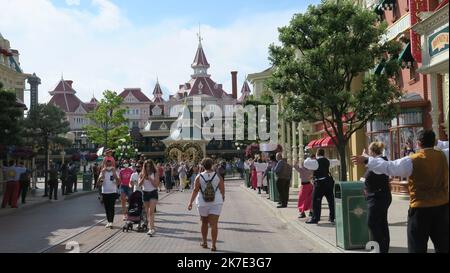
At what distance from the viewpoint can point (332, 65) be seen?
17297 mm

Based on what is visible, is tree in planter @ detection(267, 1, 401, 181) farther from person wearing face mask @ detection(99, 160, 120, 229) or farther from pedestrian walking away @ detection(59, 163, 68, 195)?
pedestrian walking away @ detection(59, 163, 68, 195)

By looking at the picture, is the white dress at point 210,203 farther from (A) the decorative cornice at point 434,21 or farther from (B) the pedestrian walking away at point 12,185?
(B) the pedestrian walking away at point 12,185

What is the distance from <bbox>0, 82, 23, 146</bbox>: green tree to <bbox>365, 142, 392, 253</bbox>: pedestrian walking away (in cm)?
1785

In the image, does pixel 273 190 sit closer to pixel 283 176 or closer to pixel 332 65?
pixel 283 176

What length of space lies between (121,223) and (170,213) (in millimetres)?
3336

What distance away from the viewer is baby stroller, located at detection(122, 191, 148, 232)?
13.6 m

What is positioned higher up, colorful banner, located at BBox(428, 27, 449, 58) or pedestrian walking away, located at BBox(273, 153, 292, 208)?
colorful banner, located at BBox(428, 27, 449, 58)

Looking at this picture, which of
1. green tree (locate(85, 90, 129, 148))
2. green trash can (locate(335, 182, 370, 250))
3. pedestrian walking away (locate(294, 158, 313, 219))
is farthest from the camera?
green tree (locate(85, 90, 129, 148))

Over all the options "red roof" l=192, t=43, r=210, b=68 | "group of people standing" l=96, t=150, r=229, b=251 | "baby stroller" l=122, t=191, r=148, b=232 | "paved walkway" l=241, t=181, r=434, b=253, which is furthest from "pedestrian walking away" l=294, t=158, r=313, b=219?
"red roof" l=192, t=43, r=210, b=68

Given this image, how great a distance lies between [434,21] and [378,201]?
4.59 meters

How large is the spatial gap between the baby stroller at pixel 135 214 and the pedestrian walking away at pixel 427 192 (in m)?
8.14

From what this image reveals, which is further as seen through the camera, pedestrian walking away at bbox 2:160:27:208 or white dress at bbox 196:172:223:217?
pedestrian walking away at bbox 2:160:27:208

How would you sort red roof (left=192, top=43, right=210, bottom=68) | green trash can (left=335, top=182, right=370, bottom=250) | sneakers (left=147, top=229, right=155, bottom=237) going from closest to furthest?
1. green trash can (left=335, top=182, right=370, bottom=250)
2. sneakers (left=147, top=229, right=155, bottom=237)
3. red roof (left=192, top=43, right=210, bottom=68)
